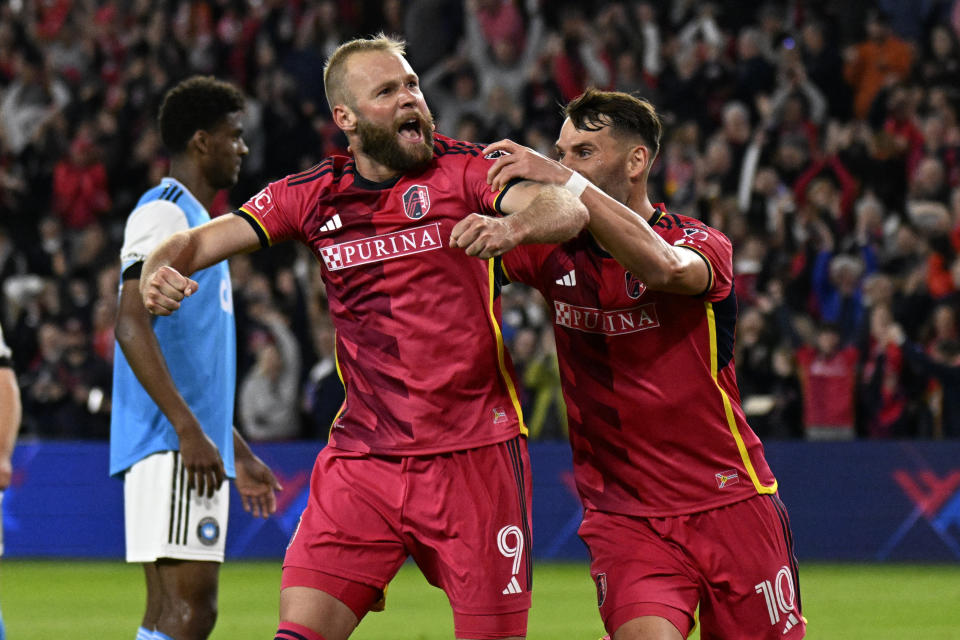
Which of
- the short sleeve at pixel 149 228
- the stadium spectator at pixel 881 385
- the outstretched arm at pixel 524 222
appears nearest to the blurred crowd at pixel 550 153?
the stadium spectator at pixel 881 385

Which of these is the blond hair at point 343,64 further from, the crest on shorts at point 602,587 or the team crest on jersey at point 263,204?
the crest on shorts at point 602,587

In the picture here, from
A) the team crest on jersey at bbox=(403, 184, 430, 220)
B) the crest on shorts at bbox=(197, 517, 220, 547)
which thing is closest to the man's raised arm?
the team crest on jersey at bbox=(403, 184, 430, 220)

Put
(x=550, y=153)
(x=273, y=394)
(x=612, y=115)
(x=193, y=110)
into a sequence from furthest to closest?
1. (x=550, y=153)
2. (x=273, y=394)
3. (x=193, y=110)
4. (x=612, y=115)

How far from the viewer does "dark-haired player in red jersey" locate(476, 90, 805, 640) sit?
5090mm

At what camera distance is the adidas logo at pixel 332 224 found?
5.00 m

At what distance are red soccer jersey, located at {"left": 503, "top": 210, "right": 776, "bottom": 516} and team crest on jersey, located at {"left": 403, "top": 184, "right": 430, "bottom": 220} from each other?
61 centimetres

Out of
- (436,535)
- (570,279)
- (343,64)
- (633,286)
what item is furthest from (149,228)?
(633,286)

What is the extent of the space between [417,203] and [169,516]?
69.2 inches

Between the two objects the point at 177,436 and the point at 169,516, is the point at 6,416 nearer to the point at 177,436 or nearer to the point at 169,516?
the point at 177,436

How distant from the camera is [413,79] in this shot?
5031 millimetres

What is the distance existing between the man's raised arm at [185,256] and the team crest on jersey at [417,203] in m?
0.51

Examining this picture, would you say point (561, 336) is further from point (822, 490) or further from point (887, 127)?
point (887, 127)

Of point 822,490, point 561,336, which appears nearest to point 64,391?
point 822,490

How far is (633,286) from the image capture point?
5098mm
